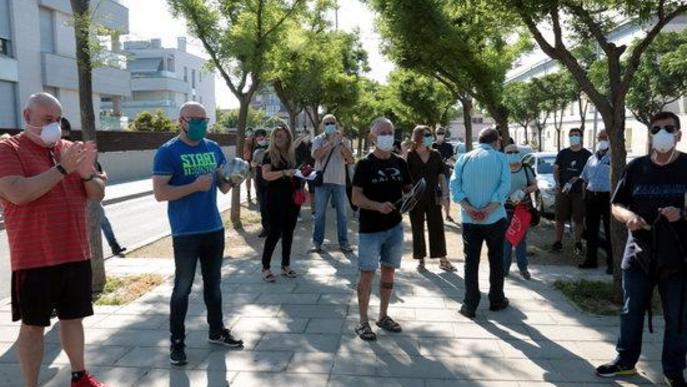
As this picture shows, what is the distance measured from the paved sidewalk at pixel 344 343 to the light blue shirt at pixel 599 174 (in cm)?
161

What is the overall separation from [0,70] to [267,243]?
67.2 feet

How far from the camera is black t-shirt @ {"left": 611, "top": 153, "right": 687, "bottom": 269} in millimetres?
3743

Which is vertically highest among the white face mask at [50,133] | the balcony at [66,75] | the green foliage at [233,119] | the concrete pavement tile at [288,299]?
the green foliage at [233,119]

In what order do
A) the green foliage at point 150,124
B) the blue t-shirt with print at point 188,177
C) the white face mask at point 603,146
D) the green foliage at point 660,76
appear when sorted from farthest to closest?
the green foliage at point 150,124, the green foliage at point 660,76, the white face mask at point 603,146, the blue t-shirt with print at point 188,177

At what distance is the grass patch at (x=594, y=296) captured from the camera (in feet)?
18.1

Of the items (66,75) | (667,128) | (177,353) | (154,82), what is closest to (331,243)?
(177,353)

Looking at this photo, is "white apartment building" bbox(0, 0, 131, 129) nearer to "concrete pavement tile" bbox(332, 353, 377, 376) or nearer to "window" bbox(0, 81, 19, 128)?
"window" bbox(0, 81, 19, 128)

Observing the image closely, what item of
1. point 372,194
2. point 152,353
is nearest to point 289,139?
point 372,194

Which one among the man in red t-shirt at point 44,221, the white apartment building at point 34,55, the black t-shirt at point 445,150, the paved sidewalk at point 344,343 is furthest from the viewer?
the white apartment building at point 34,55

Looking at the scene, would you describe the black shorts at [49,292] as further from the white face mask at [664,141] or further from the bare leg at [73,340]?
the white face mask at [664,141]

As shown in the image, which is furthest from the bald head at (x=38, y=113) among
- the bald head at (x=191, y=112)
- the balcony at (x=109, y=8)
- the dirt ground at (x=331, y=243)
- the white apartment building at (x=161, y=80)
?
the white apartment building at (x=161, y=80)

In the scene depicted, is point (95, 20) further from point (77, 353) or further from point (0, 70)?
point (0, 70)

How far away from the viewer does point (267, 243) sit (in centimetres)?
667

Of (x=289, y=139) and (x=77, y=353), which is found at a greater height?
(x=289, y=139)
